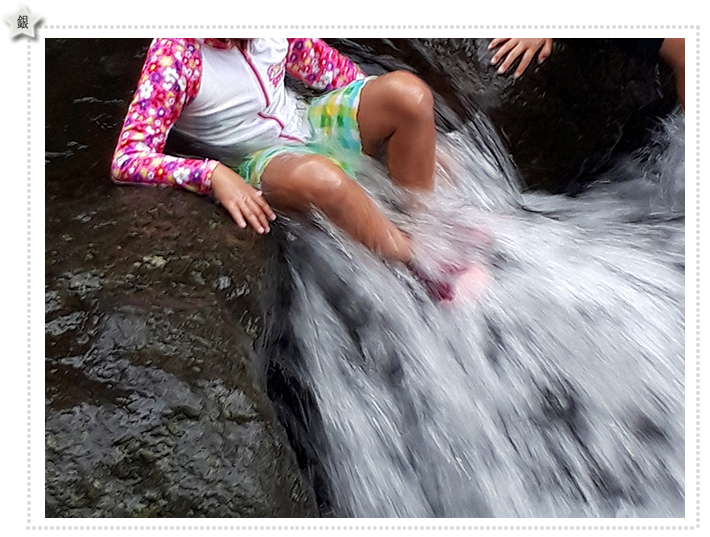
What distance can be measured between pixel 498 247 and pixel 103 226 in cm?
70

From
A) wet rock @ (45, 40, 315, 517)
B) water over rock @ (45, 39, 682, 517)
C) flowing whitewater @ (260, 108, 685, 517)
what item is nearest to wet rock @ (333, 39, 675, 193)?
water over rock @ (45, 39, 682, 517)

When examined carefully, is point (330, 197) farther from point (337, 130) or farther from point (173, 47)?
point (173, 47)

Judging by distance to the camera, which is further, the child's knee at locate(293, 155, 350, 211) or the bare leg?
the bare leg

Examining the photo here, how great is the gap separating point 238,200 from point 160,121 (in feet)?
0.60

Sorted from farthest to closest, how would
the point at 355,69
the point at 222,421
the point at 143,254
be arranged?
the point at 355,69, the point at 143,254, the point at 222,421

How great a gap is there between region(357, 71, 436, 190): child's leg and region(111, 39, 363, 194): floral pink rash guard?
30 centimetres

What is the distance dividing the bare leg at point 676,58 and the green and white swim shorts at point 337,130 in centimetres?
56

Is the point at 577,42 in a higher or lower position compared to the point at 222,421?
higher

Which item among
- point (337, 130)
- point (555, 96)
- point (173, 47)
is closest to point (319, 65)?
point (337, 130)

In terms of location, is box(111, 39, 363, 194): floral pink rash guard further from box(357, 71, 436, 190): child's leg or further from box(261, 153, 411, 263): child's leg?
box(357, 71, 436, 190): child's leg

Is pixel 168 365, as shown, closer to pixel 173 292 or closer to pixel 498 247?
pixel 173 292

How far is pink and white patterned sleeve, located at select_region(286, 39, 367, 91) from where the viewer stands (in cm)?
128

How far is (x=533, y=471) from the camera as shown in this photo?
1139 millimetres
